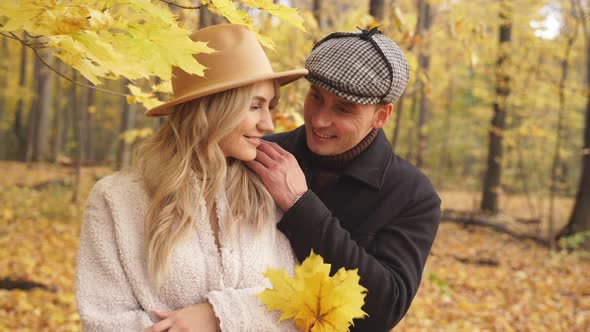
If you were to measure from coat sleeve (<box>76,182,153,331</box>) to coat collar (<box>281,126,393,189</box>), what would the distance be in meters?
0.88

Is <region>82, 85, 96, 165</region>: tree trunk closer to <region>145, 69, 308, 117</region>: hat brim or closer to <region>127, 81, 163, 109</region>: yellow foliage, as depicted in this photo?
<region>127, 81, 163, 109</region>: yellow foliage

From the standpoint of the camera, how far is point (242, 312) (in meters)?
1.70

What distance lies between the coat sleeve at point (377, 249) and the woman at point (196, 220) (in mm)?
149

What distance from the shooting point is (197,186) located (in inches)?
72.8

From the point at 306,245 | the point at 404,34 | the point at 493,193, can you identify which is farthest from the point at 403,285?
the point at 493,193

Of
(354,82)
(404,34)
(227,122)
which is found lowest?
(227,122)

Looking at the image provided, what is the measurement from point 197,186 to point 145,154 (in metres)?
0.25

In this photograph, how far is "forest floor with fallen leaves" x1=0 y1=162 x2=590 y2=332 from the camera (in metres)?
4.72

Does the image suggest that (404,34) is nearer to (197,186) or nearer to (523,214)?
(197,186)

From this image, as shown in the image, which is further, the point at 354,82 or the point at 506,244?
the point at 506,244

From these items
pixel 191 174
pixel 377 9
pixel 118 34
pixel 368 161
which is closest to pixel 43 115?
pixel 377 9

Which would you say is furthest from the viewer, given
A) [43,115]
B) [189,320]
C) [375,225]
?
[43,115]

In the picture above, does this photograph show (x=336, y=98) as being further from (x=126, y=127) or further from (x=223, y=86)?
(x=126, y=127)

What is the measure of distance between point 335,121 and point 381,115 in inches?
9.3
